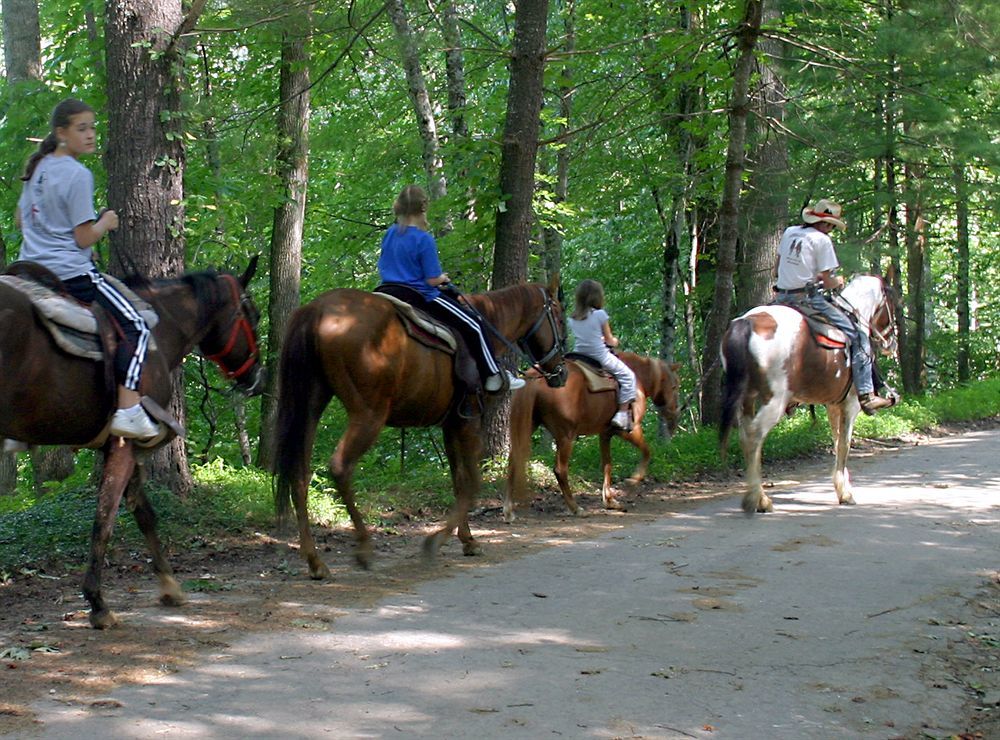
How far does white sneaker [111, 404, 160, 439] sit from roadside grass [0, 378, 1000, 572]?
2.16m

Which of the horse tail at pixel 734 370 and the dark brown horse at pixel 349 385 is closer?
the dark brown horse at pixel 349 385

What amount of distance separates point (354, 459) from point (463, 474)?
1.23 metres

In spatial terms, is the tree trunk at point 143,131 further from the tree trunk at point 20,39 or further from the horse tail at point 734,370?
the tree trunk at point 20,39

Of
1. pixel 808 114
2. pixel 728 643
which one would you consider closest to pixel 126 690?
pixel 728 643

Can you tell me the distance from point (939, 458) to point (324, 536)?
10.1 metres

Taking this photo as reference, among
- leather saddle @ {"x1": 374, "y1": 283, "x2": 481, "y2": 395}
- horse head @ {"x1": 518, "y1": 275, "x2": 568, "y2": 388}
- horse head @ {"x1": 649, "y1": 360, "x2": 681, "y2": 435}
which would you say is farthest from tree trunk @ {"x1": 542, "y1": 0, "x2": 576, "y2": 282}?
leather saddle @ {"x1": 374, "y1": 283, "x2": 481, "y2": 395}

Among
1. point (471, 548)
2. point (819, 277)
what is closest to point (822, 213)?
point (819, 277)

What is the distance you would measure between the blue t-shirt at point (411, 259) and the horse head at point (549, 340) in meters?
1.76

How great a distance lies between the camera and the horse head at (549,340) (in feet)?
37.4

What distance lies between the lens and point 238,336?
8.85 metres

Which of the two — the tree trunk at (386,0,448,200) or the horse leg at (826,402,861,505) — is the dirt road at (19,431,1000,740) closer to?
the horse leg at (826,402,861,505)

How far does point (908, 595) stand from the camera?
8414mm

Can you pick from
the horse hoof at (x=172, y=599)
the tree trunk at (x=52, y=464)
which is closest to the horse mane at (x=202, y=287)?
the horse hoof at (x=172, y=599)

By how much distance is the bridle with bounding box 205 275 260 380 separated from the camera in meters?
8.79
